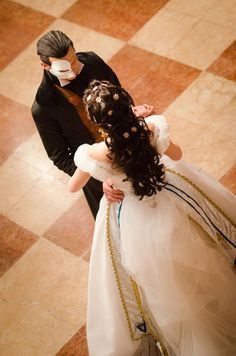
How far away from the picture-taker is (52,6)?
18.5ft

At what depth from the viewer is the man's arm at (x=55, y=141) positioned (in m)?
2.85

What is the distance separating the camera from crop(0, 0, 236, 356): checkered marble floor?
11.6 ft

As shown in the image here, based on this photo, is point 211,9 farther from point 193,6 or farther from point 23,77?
point 23,77

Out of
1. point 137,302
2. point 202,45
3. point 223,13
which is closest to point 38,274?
point 137,302

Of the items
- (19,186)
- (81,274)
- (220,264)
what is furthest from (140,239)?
(19,186)

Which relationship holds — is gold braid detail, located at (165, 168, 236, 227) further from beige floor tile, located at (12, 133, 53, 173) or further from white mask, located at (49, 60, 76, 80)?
beige floor tile, located at (12, 133, 53, 173)

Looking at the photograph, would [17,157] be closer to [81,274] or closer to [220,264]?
[81,274]

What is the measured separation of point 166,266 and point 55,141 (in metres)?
0.93

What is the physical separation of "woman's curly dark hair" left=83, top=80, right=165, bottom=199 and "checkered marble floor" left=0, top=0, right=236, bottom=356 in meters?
1.46

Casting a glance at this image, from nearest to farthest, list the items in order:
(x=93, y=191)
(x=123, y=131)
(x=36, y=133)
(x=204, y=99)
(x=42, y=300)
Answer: (x=123, y=131)
(x=93, y=191)
(x=42, y=300)
(x=204, y=99)
(x=36, y=133)

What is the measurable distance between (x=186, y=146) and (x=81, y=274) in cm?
125

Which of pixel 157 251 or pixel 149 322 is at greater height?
pixel 157 251

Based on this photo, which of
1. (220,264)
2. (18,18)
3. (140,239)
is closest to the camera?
(140,239)

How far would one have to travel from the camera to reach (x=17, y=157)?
448 centimetres
